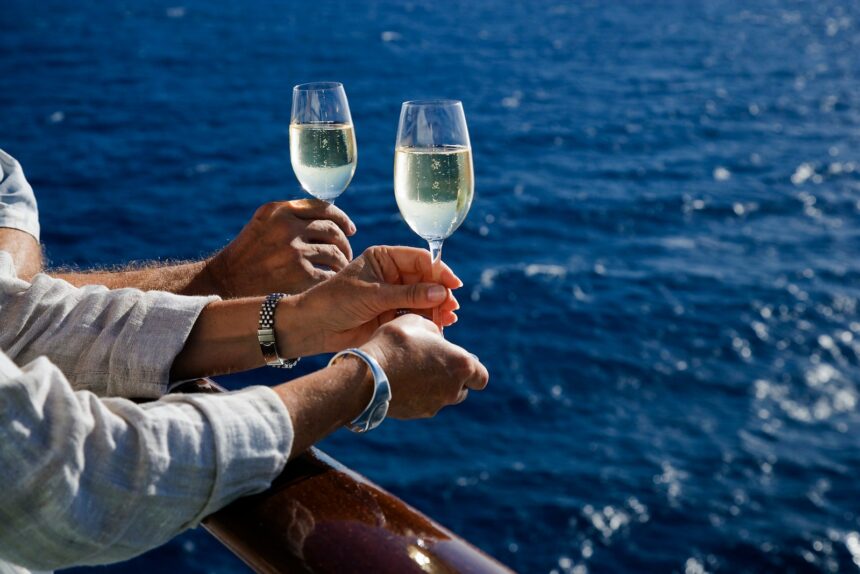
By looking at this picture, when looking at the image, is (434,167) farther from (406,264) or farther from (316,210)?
(316,210)

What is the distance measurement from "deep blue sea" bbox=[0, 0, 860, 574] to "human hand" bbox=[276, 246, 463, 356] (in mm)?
5986

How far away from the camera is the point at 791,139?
21.4 m

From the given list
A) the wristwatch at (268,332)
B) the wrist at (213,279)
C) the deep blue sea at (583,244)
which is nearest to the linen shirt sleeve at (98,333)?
the wristwatch at (268,332)

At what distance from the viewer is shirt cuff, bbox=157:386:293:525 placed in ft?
4.61

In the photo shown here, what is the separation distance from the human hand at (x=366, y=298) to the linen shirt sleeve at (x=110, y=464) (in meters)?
0.67

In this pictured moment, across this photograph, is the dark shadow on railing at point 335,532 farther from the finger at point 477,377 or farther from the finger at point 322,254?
the finger at point 322,254

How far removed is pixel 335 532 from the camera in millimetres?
1266

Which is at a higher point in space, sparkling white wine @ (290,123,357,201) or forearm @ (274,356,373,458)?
sparkling white wine @ (290,123,357,201)

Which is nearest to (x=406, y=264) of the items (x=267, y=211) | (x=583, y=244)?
(x=267, y=211)

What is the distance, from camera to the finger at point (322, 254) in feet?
8.79

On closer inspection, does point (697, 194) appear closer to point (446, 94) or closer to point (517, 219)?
point (517, 219)

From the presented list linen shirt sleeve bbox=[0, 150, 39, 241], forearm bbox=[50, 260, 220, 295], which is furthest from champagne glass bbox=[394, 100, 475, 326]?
linen shirt sleeve bbox=[0, 150, 39, 241]

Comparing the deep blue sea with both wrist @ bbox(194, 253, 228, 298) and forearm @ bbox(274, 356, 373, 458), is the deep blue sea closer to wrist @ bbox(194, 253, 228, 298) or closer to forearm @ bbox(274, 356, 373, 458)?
wrist @ bbox(194, 253, 228, 298)

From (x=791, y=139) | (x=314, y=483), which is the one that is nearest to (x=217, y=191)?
(x=791, y=139)
